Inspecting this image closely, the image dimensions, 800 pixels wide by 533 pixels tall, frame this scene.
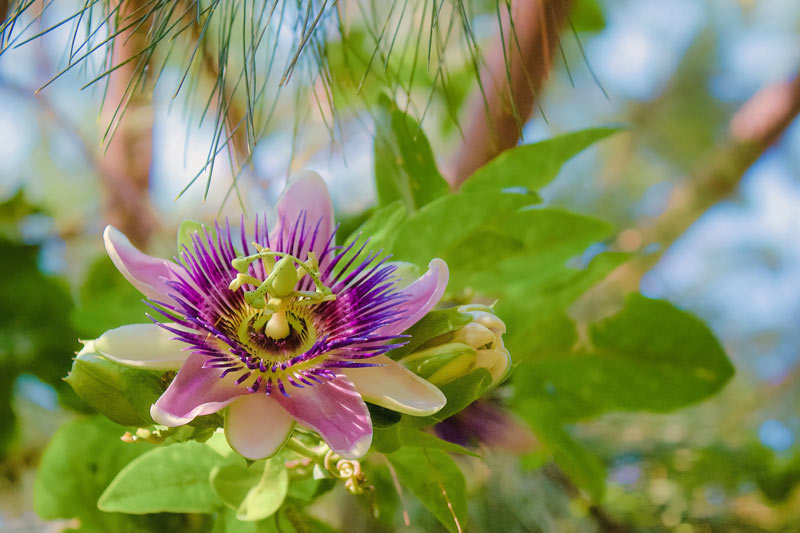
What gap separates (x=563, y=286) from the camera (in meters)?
0.62

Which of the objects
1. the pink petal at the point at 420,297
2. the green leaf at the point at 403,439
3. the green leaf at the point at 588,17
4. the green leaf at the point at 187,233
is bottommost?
the green leaf at the point at 403,439

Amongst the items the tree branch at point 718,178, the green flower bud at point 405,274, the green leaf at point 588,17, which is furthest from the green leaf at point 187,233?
the green leaf at point 588,17

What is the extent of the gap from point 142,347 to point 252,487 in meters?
0.14

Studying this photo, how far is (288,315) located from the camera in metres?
0.43

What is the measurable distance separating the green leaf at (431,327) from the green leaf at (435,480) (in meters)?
0.09

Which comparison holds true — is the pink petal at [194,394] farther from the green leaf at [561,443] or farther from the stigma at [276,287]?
the green leaf at [561,443]

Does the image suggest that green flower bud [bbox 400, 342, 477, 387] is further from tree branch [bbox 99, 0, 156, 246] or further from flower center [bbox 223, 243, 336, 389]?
tree branch [bbox 99, 0, 156, 246]

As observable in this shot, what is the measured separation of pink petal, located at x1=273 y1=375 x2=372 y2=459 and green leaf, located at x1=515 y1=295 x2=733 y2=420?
11.0 inches

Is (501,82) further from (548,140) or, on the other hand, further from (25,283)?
(25,283)

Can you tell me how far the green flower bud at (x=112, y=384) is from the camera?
0.37 meters

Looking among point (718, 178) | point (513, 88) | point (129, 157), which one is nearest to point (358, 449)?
point (513, 88)

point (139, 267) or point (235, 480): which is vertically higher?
point (139, 267)

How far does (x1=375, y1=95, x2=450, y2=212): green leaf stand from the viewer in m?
0.58

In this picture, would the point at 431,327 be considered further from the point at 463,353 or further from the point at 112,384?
the point at 112,384
